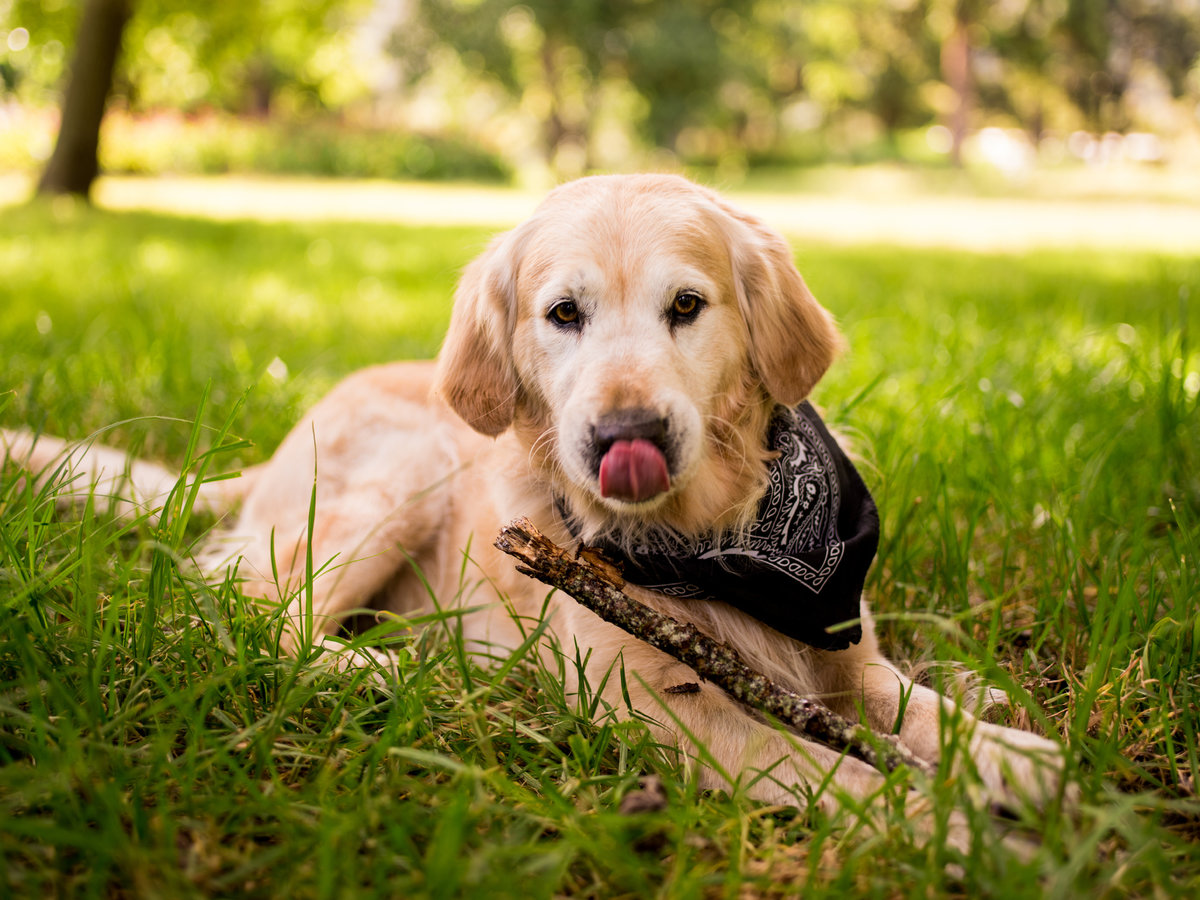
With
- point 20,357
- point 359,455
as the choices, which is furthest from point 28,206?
→ point 359,455

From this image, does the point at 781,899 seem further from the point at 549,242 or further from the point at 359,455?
the point at 359,455

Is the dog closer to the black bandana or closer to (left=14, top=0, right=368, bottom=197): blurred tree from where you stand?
the black bandana

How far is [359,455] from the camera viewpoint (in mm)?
2928

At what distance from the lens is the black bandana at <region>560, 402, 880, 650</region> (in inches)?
78.2

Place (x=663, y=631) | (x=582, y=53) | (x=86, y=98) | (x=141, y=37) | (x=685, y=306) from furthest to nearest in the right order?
(x=582, y=53), (x=141, y=37), (x=86, y=98), (x=685, y=306), (x=663, y=631)

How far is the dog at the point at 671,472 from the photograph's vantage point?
1830mm

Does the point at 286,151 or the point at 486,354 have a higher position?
the point at 286,151

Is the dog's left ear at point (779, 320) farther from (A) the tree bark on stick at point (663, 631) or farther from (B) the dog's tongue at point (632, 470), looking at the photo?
(A) the tree bark on stick at point (663, 631)

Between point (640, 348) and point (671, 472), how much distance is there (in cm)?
30

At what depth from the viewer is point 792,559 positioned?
2025mm

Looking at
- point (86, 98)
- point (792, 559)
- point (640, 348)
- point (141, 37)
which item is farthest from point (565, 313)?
point (141, 37)

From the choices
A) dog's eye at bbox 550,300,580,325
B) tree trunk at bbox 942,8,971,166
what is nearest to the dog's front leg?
dog's eye at bbox 550,300,580,325

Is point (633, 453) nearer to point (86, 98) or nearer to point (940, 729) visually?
point (940, 729)

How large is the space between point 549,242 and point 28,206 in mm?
11235
